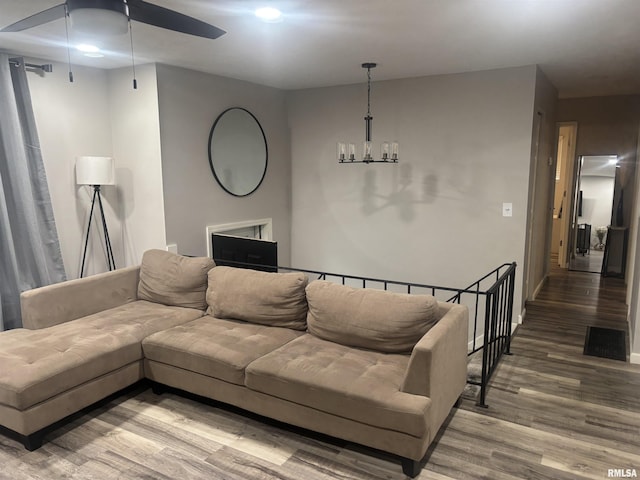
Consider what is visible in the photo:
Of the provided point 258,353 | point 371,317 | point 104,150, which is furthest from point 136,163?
point 371,317

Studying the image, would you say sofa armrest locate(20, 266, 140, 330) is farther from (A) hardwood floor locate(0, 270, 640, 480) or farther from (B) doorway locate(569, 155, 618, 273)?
(B) doorway locate(569, 155, 618, 273)

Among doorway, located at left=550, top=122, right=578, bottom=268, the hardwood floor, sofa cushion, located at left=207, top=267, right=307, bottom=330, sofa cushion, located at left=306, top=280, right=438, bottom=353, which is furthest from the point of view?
doorway, located at left=550, top=122, right=578, bottom=268

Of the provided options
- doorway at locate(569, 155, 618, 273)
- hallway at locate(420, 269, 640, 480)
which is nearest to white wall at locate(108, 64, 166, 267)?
hallway at locate(420, 269, 640, 480)

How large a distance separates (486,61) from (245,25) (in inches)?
87.8

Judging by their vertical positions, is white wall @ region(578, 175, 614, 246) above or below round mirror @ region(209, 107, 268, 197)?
below

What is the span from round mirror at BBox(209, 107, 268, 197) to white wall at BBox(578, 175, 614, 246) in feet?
16.6

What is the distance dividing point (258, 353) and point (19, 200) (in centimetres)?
246

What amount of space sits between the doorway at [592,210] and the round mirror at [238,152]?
4.86 meters

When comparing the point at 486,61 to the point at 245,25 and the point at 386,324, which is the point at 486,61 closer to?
the point at 245,25

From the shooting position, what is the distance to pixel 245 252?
411 centimetres

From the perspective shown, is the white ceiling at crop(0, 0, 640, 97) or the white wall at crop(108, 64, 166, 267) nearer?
the white ceiling at crop(0, 0, 640, 97)

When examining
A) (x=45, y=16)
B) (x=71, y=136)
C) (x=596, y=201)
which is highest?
(x=45, y=16)

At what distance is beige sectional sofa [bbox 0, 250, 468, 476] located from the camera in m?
2.34

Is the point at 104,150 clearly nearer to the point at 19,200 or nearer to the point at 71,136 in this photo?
the point at 71,136
